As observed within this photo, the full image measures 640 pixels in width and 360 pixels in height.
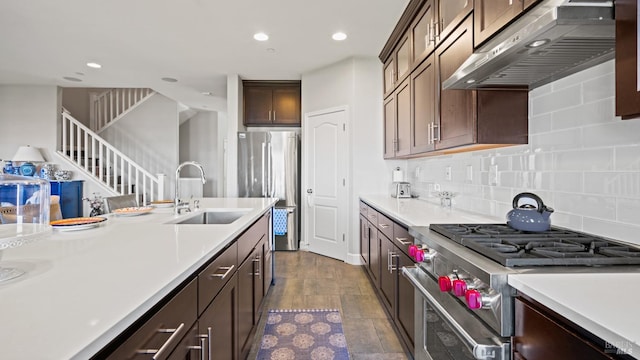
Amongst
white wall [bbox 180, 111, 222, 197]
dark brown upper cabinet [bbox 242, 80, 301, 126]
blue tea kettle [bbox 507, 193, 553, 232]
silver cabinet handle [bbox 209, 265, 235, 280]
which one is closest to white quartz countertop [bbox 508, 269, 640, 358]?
blue tea kettle [bbox 507, 193, 553, 232]

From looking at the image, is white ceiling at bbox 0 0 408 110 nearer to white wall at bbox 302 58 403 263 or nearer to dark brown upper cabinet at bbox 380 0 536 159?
white wall at bbox 302 58 403 263

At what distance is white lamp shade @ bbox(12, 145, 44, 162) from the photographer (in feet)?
17.3

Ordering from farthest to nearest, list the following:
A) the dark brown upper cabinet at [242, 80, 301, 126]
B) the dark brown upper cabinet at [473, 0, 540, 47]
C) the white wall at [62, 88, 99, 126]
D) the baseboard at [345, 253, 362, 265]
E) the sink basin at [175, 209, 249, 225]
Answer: the white wall at [62, 88, 99, 126], the dark brown upper cabinet at [242, 80, 301, 126], the baseboard at [345, 253, 362, 265], the sink basin at [175, 209, 249, 225], the dark brown upper cabinet at [473, 0, 540, 47]

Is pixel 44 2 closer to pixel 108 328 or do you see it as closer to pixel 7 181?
pixel 7 181

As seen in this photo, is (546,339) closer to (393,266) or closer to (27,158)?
(393,266)

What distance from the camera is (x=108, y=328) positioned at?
579 mm

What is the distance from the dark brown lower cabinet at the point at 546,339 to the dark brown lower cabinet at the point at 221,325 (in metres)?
0.97

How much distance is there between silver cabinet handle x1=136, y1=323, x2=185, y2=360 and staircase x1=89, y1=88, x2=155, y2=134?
291 inches

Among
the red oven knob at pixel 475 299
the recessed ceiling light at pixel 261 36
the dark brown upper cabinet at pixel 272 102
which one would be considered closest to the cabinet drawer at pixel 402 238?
the red oven knob at pixel 475 299

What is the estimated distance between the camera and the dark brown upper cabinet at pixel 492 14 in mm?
1272

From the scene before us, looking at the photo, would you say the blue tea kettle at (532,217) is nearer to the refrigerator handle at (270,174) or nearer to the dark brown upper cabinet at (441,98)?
the dark brown upper cabinet at (441,98)

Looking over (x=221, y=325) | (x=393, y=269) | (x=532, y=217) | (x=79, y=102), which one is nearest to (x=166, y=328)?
(x=221, y=325)

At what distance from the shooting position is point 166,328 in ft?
2.76

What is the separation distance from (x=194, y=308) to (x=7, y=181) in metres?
0.67
